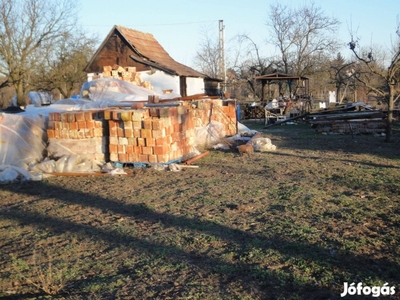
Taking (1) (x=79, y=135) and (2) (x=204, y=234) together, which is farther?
(1) (x=79, y=135)

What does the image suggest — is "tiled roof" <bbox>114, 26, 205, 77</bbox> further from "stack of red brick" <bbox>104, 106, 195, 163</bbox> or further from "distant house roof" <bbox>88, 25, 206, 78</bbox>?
"stack of red brick" <bbox>104, 106, 195, 163</bbox>

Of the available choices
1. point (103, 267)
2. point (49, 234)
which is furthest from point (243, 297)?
point (49, 234)

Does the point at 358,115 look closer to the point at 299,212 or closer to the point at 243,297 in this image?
the point at 299,212

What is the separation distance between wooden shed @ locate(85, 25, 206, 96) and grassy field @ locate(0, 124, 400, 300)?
1769cm

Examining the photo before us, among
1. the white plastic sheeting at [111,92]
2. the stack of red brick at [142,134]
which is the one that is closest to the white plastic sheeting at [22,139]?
the stack of red brick at [142,134]

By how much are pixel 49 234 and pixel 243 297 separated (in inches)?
110

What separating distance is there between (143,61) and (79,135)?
17.3 metres

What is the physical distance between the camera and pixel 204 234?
473 cm

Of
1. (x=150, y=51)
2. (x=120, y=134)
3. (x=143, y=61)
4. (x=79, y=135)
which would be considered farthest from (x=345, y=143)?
(x=150, y=51)

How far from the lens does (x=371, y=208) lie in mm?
5543

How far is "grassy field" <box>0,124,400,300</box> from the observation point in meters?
3.49

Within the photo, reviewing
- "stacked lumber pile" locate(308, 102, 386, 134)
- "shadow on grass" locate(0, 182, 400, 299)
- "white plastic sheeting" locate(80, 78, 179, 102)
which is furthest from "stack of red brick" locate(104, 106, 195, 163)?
"stacked lumber pile" locate(308, 102, 386, 134)

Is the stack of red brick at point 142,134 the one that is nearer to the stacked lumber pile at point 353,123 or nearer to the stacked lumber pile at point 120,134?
the stacked lumber pile at point 120,134

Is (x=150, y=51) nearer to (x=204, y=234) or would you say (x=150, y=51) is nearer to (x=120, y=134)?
(x=120, y=134)
